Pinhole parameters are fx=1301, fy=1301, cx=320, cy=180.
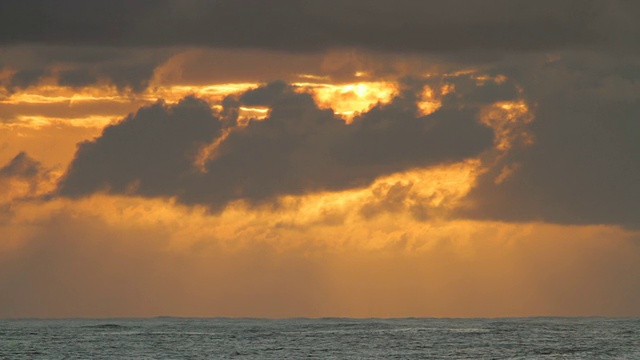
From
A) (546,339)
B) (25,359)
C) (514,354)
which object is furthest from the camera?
(546,339)

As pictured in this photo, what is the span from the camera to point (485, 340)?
186m

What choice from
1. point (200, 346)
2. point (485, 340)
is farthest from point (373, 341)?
point (200, 346)

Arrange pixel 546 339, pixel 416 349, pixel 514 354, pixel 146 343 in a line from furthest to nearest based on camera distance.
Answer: pixel 546 339, pixel 146 343, pixel 416 349, pixel 514 354

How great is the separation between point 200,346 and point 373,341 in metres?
28.5

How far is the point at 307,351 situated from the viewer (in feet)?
514

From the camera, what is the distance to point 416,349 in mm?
163250

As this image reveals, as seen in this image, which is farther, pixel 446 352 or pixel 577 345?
pixel 577 345

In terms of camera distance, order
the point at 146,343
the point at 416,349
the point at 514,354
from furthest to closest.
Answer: the point at 146,343, the point at 416,349, the point at 514,354

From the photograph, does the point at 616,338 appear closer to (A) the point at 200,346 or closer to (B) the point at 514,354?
(B) the point at 514,354

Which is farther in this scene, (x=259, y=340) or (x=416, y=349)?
(x=259, y=340)

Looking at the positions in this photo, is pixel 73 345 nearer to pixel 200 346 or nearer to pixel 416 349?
pixel 200 346

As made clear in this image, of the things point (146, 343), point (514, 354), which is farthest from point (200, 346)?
point (514, 354)

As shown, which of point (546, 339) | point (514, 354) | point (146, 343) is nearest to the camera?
point (514, 354)

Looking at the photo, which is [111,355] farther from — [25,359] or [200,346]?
[200,346]
